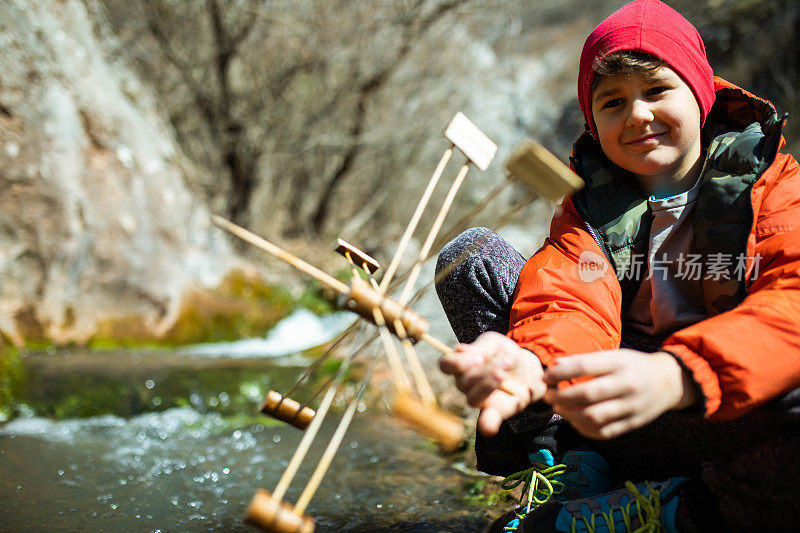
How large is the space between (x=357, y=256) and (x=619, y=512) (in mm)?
758

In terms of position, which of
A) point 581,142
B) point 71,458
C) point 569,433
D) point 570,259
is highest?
point 581,142

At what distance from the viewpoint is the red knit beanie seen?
147cm

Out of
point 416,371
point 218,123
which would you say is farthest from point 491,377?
point 218,123

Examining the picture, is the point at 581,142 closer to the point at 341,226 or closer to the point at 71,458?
the point at 71,458

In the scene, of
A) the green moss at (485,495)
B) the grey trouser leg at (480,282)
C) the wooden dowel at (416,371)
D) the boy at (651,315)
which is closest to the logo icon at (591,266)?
the boy at (651,315)

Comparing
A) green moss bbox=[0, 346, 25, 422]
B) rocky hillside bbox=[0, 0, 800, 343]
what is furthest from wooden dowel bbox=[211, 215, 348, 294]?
rocky hillside bbox=[0, 0, 800, 343]

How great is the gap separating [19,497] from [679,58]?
6.99ft

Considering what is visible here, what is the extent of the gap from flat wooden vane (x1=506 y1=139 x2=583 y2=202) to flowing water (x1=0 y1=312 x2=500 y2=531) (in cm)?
97

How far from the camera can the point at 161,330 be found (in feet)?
15.2

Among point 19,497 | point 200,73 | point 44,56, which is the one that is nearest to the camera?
point 19,497

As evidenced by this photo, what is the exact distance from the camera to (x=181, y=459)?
2.24m

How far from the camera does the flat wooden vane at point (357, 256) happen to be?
1.24 meters

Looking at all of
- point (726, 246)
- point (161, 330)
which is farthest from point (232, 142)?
point (726, 246)

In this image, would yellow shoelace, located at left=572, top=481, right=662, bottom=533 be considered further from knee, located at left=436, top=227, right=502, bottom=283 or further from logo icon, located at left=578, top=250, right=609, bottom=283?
knee, located at left=436, top=227, right=502, bottom=283
